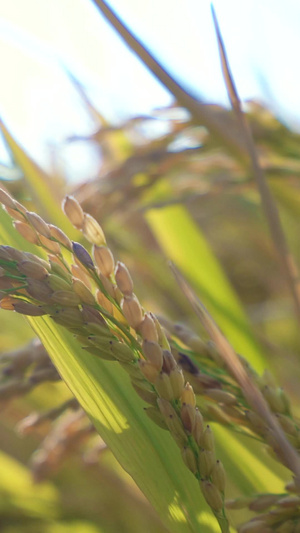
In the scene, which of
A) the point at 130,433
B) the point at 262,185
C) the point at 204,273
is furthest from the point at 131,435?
the point at 204,273

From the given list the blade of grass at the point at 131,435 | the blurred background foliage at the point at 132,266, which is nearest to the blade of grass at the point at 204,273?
the blurred background foliage at the point at 132,266

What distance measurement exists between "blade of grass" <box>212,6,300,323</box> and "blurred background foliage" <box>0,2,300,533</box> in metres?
0.20

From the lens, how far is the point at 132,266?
1097 millimetres

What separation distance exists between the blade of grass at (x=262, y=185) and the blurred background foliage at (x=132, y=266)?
0.66 feet

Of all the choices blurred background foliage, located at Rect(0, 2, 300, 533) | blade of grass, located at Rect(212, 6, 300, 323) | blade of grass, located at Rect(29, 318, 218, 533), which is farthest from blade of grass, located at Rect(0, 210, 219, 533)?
blade of grass, located at Rect(212, 6, 300, 323)

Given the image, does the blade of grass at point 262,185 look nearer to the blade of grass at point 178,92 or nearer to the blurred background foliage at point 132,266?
the blade of grass at point 178,92

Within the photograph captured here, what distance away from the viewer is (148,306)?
3.00 ft

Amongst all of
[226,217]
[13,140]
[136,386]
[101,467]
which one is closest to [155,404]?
[136,386]

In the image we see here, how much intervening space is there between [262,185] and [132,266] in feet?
1.79

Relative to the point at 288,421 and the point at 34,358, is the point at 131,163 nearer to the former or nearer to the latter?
the point at 34,358

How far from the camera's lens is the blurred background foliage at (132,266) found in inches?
27.1

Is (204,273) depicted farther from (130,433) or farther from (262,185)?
(130,433)

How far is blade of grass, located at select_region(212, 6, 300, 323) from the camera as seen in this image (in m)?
0.50

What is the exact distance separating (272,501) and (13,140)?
0.54 meters
